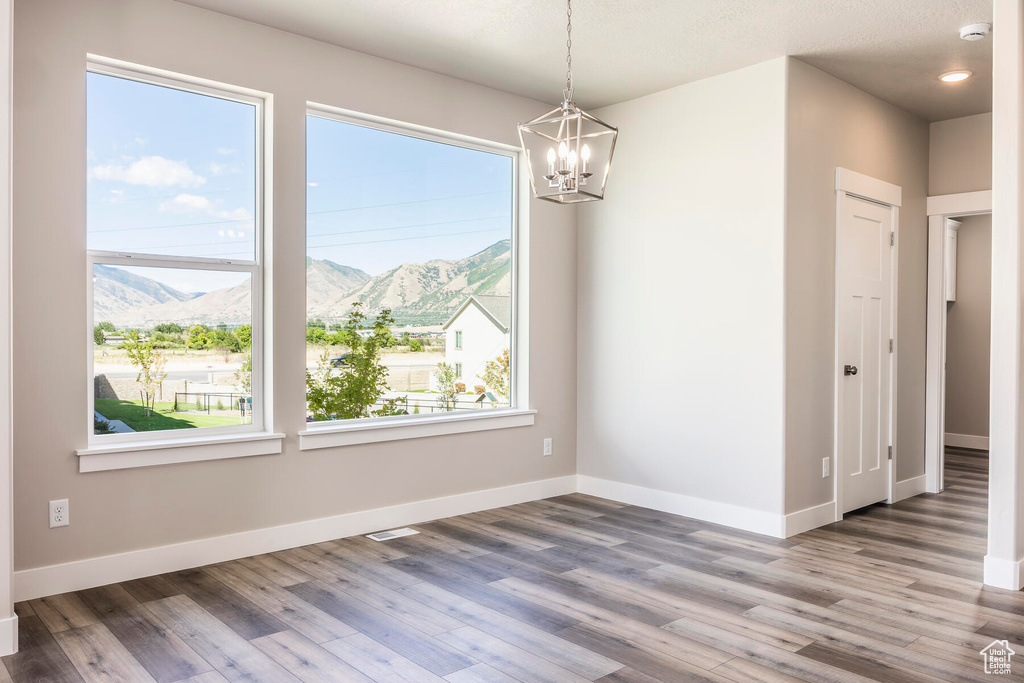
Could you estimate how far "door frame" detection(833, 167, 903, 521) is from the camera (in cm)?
453

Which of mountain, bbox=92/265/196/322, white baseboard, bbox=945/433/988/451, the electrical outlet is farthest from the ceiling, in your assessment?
white baseboard, bbox=945/433/988/451

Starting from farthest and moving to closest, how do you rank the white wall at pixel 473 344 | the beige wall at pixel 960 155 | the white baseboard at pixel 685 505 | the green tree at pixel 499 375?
1. the beige wall at pixel 960 155
2. the green tree at pixel 499 375
3. the white wall at pixel 473 344
4. the white baseboard at pixel 685 505

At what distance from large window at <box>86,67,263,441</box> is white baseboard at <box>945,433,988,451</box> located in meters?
6.98

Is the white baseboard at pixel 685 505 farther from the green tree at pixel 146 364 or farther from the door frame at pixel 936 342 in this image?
the green tree at pixel 146 364

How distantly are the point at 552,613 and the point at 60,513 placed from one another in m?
2.20

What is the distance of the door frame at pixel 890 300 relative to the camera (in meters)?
4.53

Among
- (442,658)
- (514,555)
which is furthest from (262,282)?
(442,658)

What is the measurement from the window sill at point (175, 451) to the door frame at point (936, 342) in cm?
466

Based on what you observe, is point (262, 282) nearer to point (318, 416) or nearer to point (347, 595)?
point (318, 416)

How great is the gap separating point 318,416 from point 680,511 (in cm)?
236

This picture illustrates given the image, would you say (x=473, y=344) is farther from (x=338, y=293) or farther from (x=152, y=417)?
(x=152, y=417)

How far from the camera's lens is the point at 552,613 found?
119 inches

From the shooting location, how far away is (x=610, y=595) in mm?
3229

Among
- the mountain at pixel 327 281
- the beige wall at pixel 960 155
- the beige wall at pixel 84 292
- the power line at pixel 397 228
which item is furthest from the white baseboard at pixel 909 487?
the mountain at pixel 327 281
